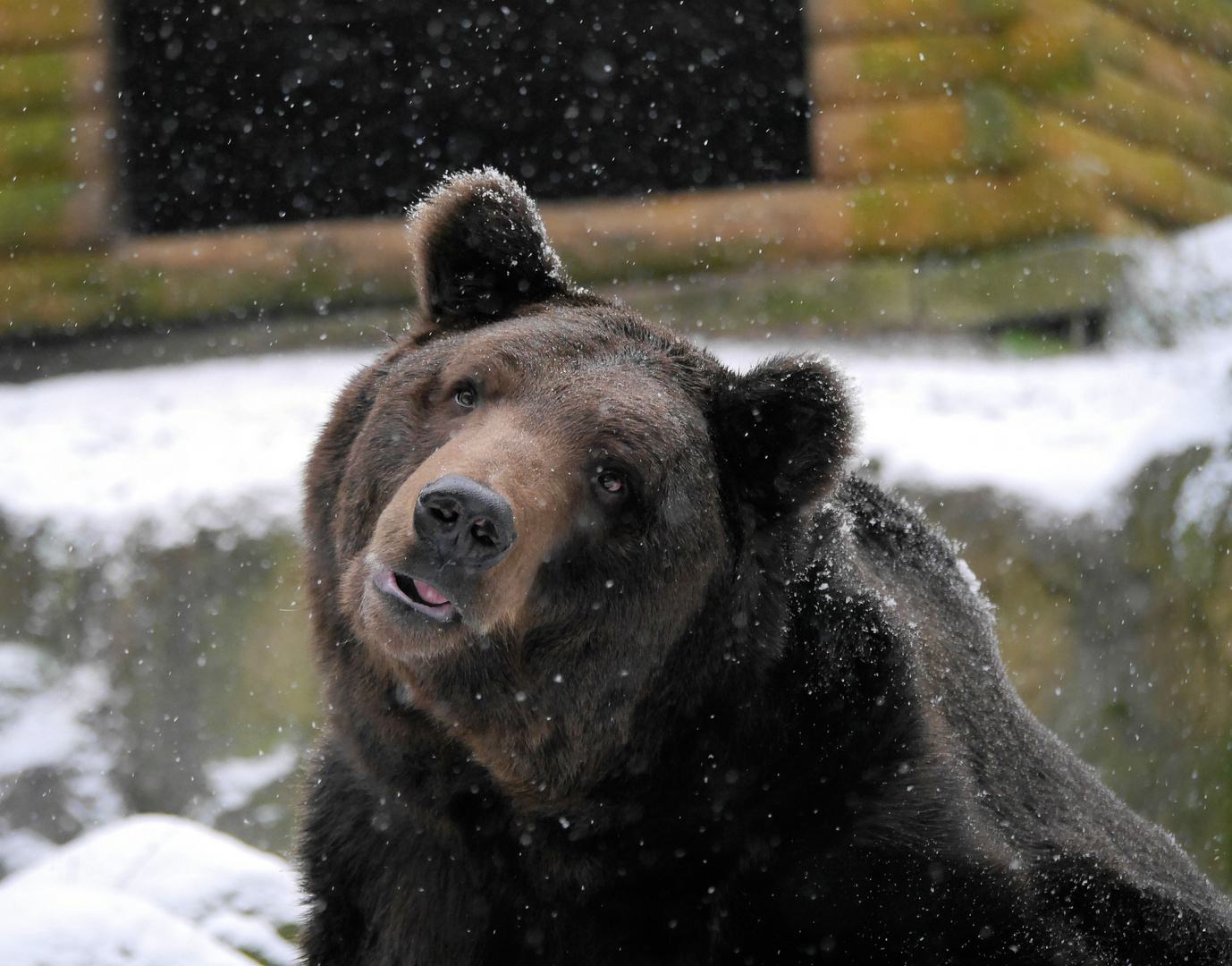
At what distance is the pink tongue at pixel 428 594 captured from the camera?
2510 mm

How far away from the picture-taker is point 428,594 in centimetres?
252

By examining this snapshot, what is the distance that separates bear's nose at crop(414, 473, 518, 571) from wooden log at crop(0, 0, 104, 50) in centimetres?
629

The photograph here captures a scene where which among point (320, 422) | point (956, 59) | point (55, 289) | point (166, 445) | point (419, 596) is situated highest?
point (419, 596)

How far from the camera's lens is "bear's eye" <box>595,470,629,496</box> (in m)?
2.70

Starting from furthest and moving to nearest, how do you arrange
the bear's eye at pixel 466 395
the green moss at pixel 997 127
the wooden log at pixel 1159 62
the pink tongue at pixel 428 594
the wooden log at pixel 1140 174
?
the wooden log at pixel 1159 62 < the wooden log at pixel 1140 174 < the green moss at pixel 997 127 < the bear's eye at pixel 466 395 < the pink tongue at pixel 428 594

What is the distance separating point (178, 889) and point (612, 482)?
2312 mm

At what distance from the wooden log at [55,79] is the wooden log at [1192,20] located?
5.69m

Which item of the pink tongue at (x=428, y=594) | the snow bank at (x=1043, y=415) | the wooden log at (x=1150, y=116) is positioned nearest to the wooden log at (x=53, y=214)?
the snow bank at (x=1043, y=415)

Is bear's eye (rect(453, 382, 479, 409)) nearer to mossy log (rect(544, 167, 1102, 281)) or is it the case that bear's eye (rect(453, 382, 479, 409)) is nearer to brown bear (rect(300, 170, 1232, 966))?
brown bear (rect(300, 170, 1232, 966))

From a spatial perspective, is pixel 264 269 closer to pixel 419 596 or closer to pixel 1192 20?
pixel 419 596

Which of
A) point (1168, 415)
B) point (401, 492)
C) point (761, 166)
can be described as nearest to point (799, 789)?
point (401, 492)

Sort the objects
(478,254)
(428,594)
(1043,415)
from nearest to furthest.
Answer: (428,594)
(478,254)
(1043,415)

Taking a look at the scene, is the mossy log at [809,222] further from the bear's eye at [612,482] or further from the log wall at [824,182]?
the bear's eye at [612,482]

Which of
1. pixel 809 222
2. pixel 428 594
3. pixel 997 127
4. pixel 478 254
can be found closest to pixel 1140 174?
pixel 997 127
